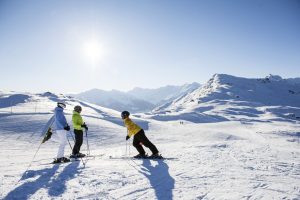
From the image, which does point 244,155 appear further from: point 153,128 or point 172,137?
point 153,128

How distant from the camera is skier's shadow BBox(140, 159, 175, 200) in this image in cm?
761

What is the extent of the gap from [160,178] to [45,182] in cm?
310

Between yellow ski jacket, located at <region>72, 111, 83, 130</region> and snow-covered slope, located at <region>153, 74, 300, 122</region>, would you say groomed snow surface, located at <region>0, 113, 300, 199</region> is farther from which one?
snow-covered slope, located at <region>153, 74, 300, 122</region>

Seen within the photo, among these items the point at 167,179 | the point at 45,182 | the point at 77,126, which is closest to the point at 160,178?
the point at 167,179

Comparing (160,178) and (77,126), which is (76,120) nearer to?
(77,126)

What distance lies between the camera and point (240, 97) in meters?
146

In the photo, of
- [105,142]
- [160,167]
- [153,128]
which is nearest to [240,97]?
[153,128]

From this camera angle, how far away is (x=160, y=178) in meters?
9.11

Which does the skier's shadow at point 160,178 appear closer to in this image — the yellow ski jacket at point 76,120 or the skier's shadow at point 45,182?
the skier's shadow at point 45,182

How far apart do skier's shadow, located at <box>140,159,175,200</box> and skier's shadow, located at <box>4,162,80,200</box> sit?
2.20m

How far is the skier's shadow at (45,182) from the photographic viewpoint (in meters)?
7.12

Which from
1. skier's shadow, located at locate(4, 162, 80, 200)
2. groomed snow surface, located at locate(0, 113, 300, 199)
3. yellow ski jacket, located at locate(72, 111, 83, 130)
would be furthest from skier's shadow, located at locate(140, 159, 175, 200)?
yellow ski jacket, located at locate(72, 111, 83, 130)

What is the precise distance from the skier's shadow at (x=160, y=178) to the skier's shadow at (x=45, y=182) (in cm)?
220

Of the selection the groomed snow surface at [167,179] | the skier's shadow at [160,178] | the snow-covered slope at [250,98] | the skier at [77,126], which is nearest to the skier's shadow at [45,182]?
the groomed snow surface at [167,179]
